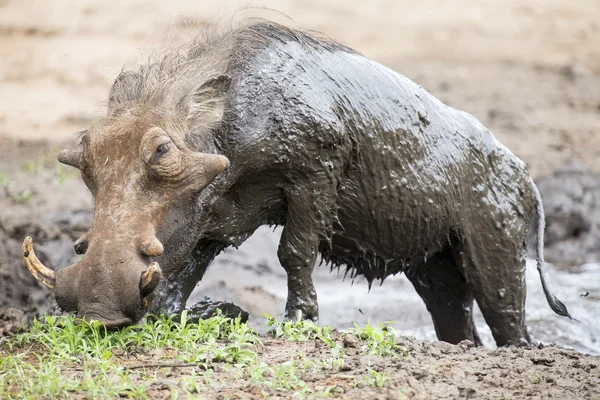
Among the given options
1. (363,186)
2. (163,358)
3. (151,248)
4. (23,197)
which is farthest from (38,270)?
(23,197)

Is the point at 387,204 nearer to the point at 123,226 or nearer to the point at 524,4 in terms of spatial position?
the point at 123,226

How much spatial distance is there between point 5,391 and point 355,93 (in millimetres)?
2727

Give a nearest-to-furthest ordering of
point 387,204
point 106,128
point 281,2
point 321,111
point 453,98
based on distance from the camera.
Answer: point 106,128, point 321,111, point 387,204, point 453,98, point 281,2

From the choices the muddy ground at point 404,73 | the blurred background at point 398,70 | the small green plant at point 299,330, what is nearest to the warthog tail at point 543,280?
the muddy ground at point 404,73

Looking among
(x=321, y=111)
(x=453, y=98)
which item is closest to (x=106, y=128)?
(x=321, y=111)

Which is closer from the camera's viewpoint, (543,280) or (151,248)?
(151,248)

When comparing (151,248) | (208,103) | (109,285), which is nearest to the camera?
(109,285)

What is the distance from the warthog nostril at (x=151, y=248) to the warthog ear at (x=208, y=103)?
2.61 ft

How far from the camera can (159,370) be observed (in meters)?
4.51

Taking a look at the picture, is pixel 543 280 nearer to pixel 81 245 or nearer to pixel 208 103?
pixel 208 103

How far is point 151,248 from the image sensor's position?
4.61 m

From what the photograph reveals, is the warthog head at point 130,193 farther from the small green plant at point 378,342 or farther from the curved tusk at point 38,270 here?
the small green plant at point 378,342

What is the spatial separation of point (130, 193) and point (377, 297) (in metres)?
5.07

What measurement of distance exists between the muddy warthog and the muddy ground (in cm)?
63
